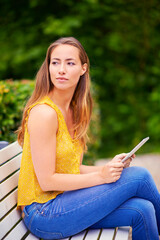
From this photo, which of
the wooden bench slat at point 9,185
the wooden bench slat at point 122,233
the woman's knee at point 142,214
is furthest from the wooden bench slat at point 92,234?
the wooden bench slat at point 9,185

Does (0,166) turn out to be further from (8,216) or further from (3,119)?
(3,119)

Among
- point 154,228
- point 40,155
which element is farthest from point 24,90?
point 154,228

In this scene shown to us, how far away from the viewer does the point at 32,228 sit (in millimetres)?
2002

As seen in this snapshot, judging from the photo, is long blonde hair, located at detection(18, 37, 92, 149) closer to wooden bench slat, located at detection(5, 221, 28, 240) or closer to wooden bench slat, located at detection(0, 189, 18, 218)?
wooden bench slat, located at detection(0, 189, 18, 218)

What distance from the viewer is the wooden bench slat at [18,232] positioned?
1.90m

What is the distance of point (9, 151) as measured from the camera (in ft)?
7.45

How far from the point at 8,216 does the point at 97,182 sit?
569 mm

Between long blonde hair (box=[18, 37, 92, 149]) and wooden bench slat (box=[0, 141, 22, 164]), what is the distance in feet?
0.22

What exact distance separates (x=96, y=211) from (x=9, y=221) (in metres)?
0.52

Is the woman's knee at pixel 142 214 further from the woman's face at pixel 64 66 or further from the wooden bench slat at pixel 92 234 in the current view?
the woman's face at pixel 64 66

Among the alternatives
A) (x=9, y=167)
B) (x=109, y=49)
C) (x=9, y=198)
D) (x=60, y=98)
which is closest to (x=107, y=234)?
(x=9, y=198)

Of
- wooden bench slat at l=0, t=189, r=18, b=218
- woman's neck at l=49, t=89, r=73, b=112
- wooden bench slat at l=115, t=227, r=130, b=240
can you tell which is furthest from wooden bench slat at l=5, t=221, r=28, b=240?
woman's neck at l=49, t=89, r=73, b=112

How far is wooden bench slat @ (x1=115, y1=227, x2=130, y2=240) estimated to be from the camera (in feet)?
6.41

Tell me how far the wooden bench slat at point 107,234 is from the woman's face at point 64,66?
3.06ft
